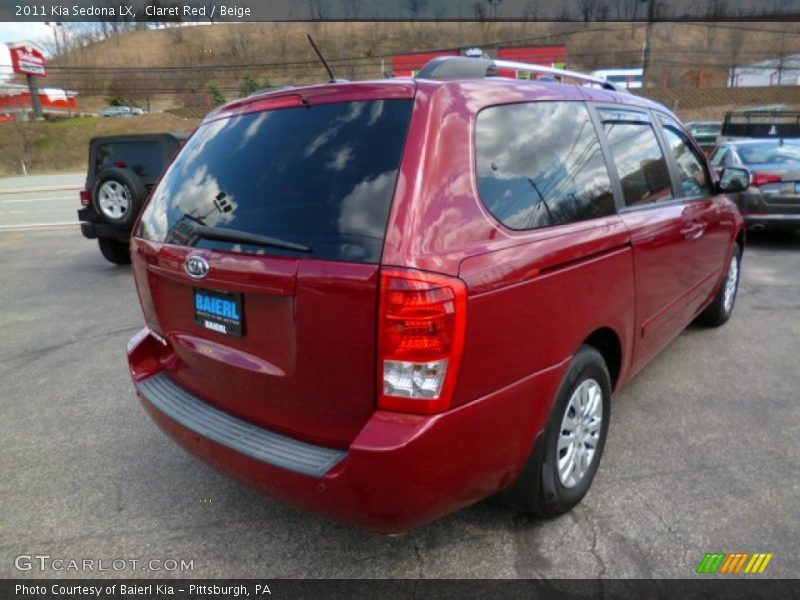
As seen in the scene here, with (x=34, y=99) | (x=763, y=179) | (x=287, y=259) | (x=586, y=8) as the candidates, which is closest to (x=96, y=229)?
(x=287, y=259)

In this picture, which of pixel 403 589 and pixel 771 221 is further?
pixel 771 221

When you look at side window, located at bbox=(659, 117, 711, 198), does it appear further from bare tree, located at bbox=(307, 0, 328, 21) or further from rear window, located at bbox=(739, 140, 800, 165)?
bare tree, located at bbox=(307, 0, 328, 21)

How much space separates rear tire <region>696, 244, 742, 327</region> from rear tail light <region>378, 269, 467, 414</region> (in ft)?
12.1

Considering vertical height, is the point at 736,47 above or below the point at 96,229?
above

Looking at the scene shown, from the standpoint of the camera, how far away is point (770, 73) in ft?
231

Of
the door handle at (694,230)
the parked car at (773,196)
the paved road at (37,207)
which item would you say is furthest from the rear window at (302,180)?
the paved road at (37,207)

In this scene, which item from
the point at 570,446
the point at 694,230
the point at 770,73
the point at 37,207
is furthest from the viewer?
the point at 770,73

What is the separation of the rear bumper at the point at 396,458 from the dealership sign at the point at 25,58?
2507 inches

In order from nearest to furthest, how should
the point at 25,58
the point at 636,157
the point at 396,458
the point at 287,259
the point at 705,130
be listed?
the point at 396,458 < the point at 287,259 < the point at 636,157 < the point at 705,130 < the point at 25,58

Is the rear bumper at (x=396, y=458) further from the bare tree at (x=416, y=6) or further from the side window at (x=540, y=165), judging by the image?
the bare tree at (x=416, y=6)

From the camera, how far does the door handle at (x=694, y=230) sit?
11.4 ft

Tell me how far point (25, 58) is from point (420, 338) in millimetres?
64671

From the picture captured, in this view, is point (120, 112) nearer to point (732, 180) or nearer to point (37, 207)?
point (37, 207)

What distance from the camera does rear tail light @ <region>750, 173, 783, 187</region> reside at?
7.88 meters
